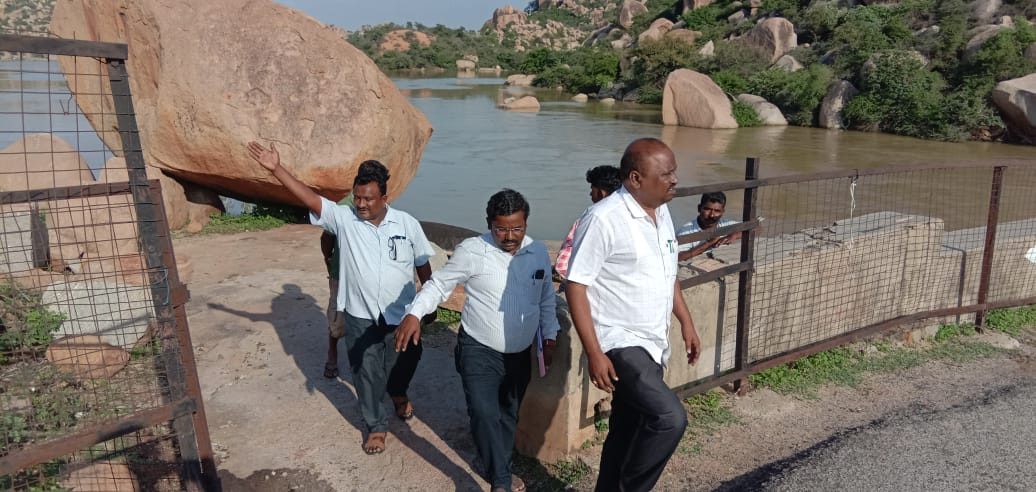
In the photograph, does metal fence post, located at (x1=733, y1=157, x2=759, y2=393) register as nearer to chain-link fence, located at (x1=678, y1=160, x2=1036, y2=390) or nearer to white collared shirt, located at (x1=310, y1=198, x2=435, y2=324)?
chain-link fence, located at (x1=678, y1=160, x2=1036, y2=390)

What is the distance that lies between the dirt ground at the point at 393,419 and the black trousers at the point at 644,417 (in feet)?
2.36

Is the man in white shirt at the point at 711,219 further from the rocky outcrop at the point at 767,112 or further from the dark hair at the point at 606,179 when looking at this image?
the rocky outcrop at the point at 767,112

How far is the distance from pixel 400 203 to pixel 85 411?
33.4 ft

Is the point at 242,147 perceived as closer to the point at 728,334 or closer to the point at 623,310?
the point at 728,334

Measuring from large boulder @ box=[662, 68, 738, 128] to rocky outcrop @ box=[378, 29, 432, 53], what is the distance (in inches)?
2195

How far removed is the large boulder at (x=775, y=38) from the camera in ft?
109

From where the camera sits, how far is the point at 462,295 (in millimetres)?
5832

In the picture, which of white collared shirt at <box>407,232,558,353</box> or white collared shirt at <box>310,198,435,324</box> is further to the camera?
white collared shirt at <box>310,198,435,324</box>

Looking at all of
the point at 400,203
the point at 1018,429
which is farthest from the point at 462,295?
the point at 400,203

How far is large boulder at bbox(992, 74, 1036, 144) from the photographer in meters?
19.9

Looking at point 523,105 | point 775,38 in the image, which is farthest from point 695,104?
point 775,38

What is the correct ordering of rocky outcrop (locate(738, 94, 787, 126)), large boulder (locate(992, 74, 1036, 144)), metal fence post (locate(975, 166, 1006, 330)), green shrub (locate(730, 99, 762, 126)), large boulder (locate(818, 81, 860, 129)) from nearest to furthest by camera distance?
metal fence post (locate(975, 166, 1006, 330))
large boulder (locate(992, 74, 1036, 144))
large boulder (locate(818, 81, 860, 129))
green shrub (locate(730, 99, 762, 126))
rocky outcrop (locate(738, 94, 787, 126))

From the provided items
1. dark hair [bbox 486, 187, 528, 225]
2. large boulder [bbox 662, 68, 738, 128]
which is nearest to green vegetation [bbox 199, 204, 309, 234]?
dark hair [bbox 486, 187, 528, 225]

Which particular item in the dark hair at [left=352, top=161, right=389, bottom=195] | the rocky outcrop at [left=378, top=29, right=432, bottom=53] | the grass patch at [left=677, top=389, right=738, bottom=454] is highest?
the rocky outcrop at [left=378, top=29, right=432, bottom=53]
